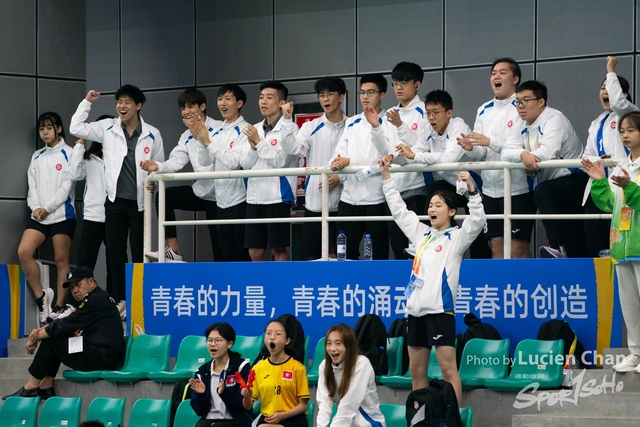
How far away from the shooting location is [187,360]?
9188 mm

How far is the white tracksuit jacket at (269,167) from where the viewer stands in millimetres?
9969

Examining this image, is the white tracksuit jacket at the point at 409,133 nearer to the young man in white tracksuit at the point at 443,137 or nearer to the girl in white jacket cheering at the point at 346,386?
the young man in white tracksuit at the point at 443,137

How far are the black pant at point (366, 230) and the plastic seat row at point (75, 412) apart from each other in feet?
7.64

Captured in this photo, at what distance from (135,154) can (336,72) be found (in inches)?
124

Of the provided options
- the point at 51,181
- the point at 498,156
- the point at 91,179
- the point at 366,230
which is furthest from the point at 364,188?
the point at 51,181

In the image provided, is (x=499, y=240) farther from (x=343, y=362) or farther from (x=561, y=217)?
(x=343, y=362)

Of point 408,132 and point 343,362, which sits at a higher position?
point 408,132

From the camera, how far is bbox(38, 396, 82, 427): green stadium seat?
331 inches

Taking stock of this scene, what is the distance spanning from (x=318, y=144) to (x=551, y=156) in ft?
8.10

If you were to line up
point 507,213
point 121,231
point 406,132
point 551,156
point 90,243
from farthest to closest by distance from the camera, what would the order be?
point 90,243 → point 121,231 → point 406,132 → point 551,156 → point 507,213

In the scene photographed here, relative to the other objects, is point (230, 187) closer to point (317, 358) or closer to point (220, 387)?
point (317, 358)

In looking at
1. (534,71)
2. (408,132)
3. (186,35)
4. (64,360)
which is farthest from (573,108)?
(64,360)

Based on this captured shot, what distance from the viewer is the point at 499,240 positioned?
29.8 ft

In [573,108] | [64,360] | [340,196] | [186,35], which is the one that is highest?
[186,35]
